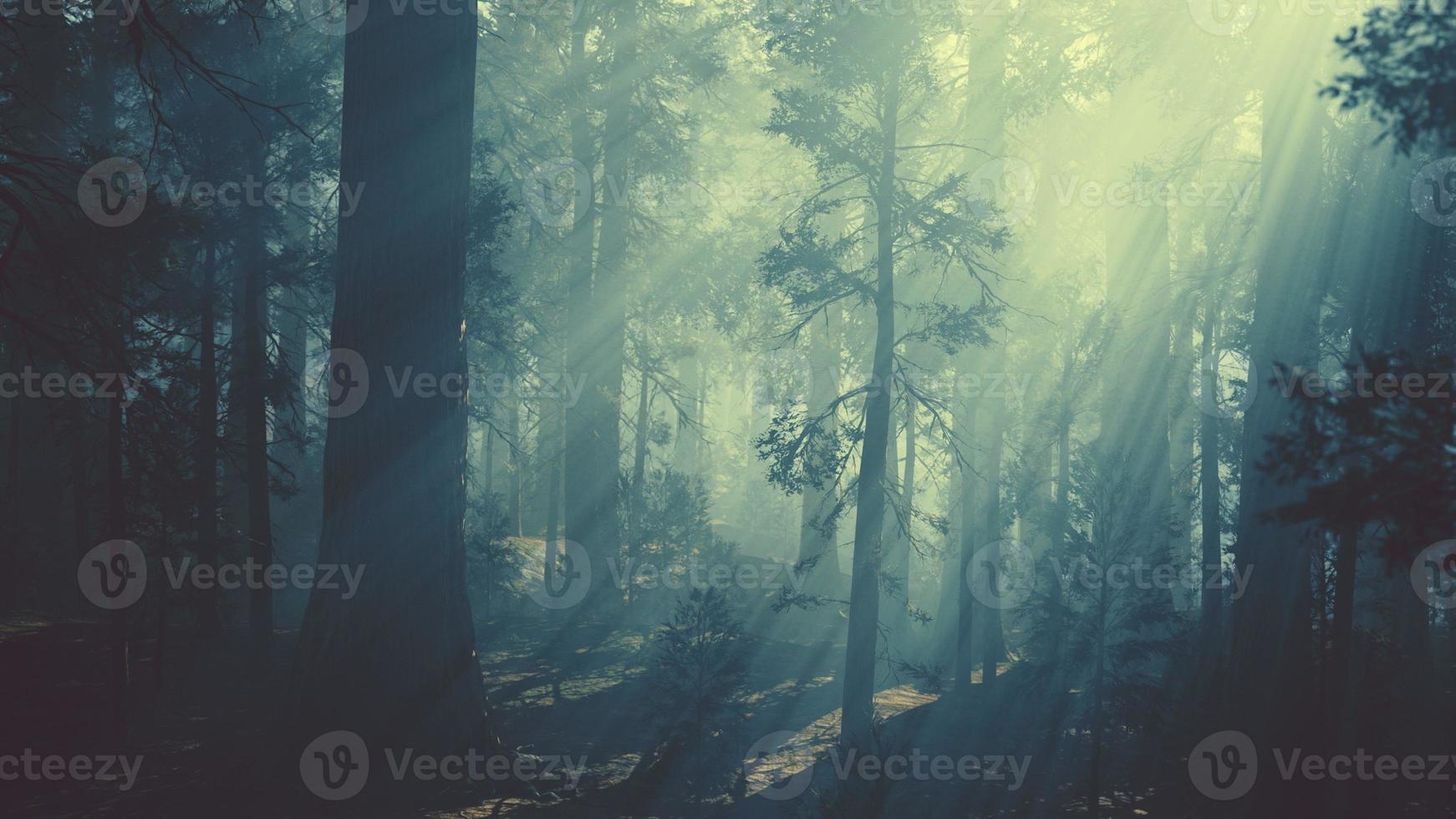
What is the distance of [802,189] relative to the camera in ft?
77.2

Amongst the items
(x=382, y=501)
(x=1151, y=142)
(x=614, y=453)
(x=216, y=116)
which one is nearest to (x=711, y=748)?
(x=382, y=501)

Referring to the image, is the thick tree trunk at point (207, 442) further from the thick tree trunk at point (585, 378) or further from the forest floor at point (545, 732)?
the thick tree trunk at point (585, 378)
